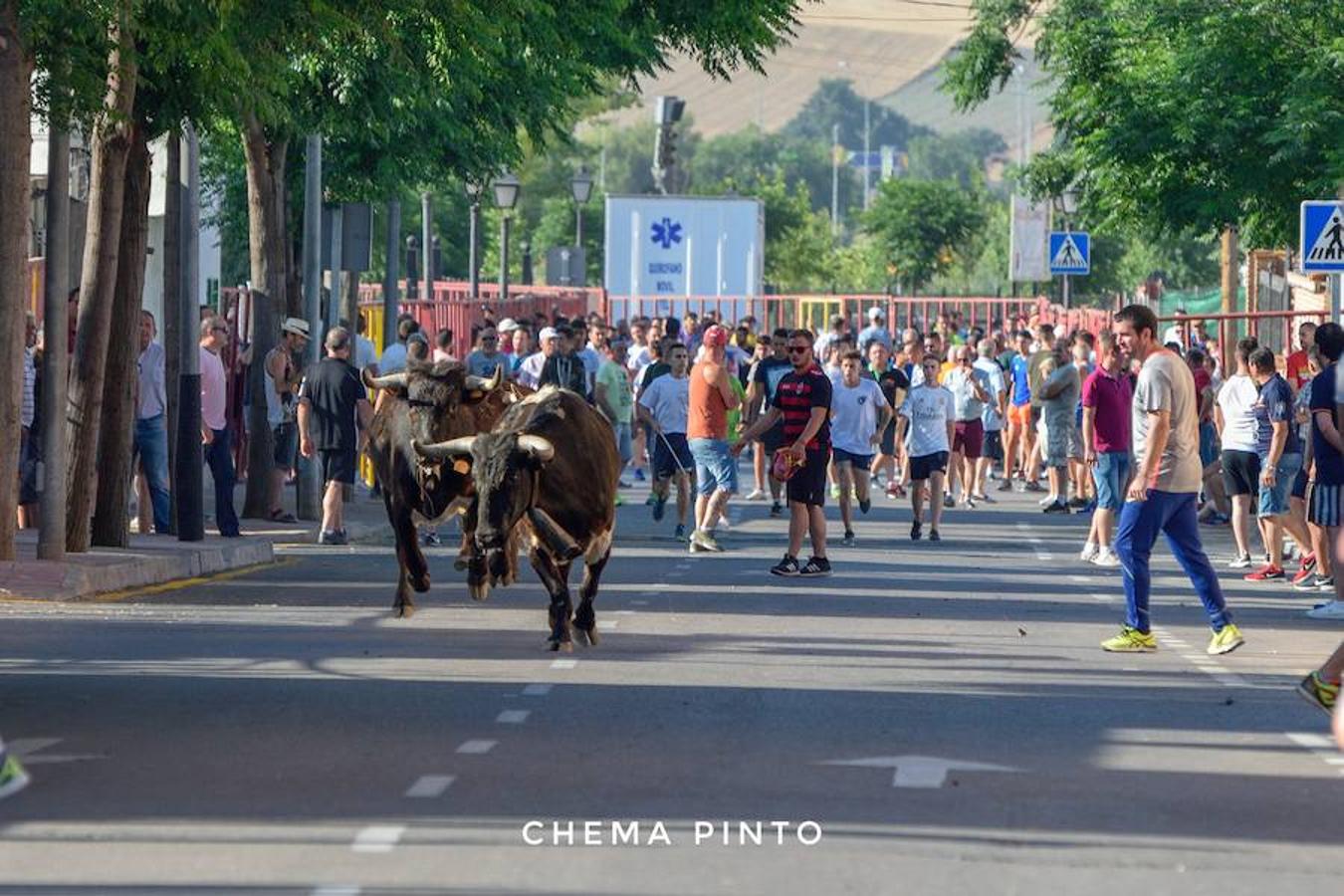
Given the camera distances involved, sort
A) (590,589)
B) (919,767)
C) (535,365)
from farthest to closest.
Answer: (535,365), (590,589), (919,767)

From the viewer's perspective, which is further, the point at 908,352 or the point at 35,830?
the point at 908,352

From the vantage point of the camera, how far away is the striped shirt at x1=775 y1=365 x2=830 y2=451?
21812 millimetres

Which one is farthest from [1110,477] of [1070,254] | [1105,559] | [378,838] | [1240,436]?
[1070,254]

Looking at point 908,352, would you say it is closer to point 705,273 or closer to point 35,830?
point 35,830

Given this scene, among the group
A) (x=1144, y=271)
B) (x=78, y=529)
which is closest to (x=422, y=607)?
(x=78, y=529)

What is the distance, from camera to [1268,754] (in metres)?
12.0

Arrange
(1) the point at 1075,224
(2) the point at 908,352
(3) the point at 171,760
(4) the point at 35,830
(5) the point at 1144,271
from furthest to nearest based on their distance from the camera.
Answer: (5) the point at 1144,271 → (1) the point at 1075,224 → (2) the point at 908,352 → (3) the point at 171,760 → (4) the point at 35,830

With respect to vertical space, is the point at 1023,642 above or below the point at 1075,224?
below

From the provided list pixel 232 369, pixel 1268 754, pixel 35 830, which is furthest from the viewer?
pixel 232 369

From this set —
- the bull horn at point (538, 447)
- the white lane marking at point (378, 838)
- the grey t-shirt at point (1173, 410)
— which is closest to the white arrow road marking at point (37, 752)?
the white lane marking at point (378, 838)

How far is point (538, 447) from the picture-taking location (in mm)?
15297

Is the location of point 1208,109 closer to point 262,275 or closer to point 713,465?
point 713,465

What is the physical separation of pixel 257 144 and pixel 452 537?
4124 mm

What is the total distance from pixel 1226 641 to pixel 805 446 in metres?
5.68
